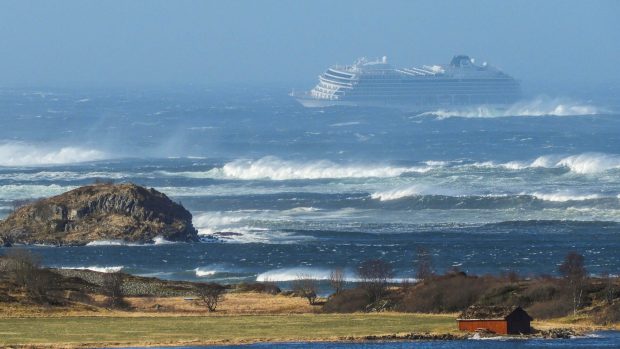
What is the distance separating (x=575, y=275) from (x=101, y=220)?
27416 millimetres

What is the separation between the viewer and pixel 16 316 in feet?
169

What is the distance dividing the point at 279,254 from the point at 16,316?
19080 mm

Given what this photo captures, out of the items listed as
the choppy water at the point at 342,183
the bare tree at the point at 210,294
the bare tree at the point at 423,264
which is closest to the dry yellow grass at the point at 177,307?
the bare tree at the point at 210,294

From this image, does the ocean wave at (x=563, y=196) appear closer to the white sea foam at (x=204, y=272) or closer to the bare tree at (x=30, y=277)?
the white sea foam at (x=204, y=272)

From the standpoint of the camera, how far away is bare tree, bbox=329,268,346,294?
192 ft

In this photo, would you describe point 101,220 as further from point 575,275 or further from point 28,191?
point 575,275

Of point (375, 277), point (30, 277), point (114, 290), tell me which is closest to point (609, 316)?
point (375, 277)

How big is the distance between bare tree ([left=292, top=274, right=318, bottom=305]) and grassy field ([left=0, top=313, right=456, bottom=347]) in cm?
366

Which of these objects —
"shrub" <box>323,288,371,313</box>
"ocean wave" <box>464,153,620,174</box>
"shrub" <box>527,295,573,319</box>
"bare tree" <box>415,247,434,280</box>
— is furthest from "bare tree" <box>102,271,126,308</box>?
"ocean wave" <box>464,153,620,174</box>

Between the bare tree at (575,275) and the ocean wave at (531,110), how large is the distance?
4687 inches

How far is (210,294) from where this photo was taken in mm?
56125

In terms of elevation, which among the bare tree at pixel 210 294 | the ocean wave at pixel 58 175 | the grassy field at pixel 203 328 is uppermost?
the ocean wave at pixel 58 175

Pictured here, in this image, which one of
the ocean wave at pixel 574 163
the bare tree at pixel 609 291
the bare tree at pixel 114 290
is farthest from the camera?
the ocean wave at pixel 574 163

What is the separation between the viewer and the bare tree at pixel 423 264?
58.9 m
